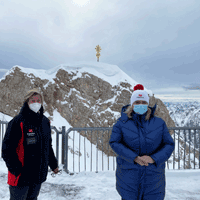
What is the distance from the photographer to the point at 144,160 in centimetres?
172

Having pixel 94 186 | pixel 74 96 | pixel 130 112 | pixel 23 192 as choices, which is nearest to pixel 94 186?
pixel 94 186

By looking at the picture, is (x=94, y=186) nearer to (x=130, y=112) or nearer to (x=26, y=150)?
(x=26, y=150)

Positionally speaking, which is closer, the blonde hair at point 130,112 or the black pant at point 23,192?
the black pant at point 23,192

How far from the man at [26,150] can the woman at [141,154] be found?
95 centimetres

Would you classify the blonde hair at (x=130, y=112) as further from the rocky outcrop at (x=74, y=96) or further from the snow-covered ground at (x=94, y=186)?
the rocky outcrop at (x=74, y=96)

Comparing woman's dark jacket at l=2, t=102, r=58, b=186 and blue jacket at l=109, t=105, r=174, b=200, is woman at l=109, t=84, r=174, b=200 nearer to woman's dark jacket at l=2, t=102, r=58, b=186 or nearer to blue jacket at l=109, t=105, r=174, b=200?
blue jacket at l=109, t=105, r=174, b=200

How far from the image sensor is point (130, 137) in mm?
1825

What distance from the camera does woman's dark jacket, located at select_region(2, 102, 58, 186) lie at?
5.71 ft

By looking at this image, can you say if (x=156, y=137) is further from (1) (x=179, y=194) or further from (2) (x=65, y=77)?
(2) (x=65, y=77)

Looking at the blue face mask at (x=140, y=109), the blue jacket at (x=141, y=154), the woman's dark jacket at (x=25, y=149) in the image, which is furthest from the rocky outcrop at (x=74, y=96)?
the blue face mask at (x=140, y=109)

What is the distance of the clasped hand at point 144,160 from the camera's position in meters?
1.72

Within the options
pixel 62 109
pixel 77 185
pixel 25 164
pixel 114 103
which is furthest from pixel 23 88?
pixel 25 164

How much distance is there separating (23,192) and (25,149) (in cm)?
52

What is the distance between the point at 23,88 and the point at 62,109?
469 centimetres
